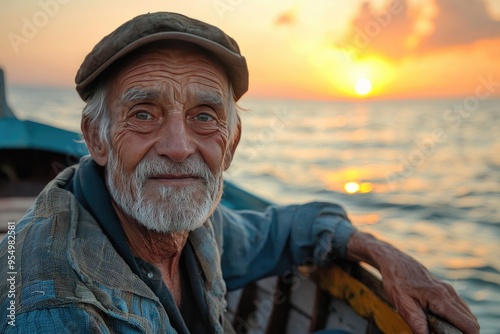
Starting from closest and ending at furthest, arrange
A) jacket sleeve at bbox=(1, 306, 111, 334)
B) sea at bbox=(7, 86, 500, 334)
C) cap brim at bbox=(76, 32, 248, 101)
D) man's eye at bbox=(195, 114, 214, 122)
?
jacket sleeve at bbox=(1, 306, 111, 334), cap brim at bbox=(76, 32, 248, 101), man's eye at bbox=(195, 114, 214, 122), sea at bbox=(7, 86, 500, 334)

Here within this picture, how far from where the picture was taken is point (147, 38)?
1542 millimetres

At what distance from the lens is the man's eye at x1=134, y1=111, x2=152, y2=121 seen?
5.32 ft

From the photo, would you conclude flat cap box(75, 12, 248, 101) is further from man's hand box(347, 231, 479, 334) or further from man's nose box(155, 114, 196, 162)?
man's hand box(347, 231, 479, 334)

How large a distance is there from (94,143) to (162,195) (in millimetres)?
353

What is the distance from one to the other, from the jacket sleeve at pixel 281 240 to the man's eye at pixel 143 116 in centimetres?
80

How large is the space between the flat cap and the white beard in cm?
28

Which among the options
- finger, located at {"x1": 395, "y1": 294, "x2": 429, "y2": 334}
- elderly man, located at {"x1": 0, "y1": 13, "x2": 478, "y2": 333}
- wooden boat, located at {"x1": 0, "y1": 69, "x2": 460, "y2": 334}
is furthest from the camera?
wooden boat, located at {"x1": 0, "y1": 69, "x2": 460, "y2": 334}

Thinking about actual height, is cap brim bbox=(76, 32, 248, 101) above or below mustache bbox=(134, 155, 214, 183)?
above

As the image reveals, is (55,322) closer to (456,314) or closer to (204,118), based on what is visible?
(204,118)

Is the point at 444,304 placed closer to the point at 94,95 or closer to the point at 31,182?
the point at 94,95

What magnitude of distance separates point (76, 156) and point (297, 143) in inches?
858

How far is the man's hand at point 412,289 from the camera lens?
5.78 ft

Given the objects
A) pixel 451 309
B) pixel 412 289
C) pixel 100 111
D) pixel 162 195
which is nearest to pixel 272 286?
pixel 412 289

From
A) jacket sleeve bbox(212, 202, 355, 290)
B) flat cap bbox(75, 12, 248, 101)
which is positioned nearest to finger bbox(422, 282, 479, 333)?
jacket sleeve bbox(212, 202, 355, 290)
